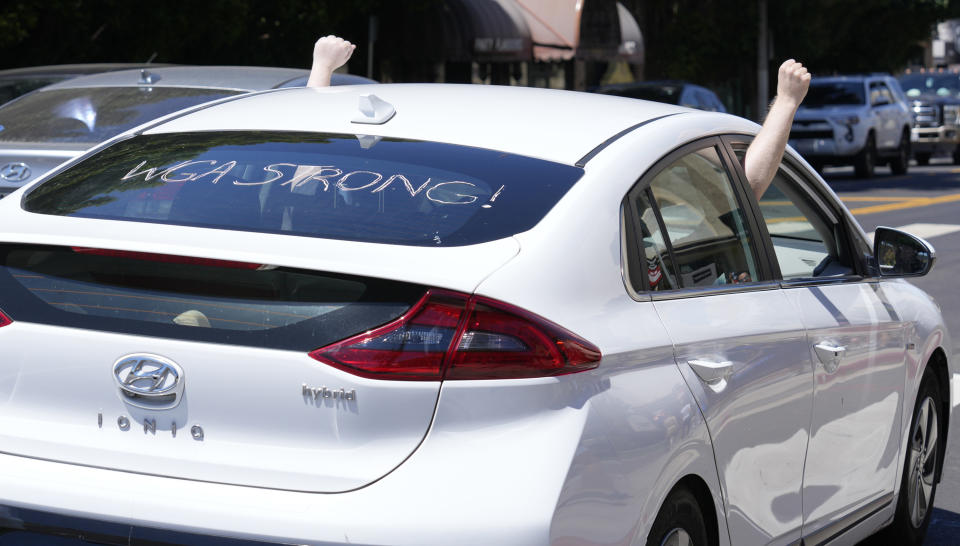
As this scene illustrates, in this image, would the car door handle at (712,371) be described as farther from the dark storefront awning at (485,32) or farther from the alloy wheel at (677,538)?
the dark storefront awning at (485,32)

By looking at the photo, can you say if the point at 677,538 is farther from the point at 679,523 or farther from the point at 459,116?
the point at 459,116

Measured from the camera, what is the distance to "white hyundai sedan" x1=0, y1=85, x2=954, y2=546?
2.76 meters

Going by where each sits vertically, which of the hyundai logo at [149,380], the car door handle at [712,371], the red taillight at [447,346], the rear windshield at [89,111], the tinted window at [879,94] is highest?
the red taillight at [447,346]

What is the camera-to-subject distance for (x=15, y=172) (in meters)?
7.43

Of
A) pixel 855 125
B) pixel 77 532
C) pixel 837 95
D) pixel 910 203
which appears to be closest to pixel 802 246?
pixel 77 532

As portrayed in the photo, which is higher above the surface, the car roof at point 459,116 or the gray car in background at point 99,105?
the car roof at point 459,116

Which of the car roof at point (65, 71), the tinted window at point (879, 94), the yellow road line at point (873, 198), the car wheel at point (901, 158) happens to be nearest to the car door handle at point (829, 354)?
the car roof at point (65, 71)

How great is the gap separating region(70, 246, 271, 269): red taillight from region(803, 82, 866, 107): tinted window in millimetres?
26907

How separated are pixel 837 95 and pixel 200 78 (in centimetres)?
2212

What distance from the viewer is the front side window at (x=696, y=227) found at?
3500 millimetres

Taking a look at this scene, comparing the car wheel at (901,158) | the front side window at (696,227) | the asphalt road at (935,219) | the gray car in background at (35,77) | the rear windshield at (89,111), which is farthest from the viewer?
the car wheel at (901,158)

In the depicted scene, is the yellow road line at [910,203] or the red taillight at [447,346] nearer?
the red taillight at [447,346]

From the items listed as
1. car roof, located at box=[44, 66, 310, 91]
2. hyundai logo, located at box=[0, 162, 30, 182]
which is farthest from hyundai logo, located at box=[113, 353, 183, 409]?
car roof, located at box=[44, 66, 310, 91]

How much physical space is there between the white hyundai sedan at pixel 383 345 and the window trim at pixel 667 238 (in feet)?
0.04
